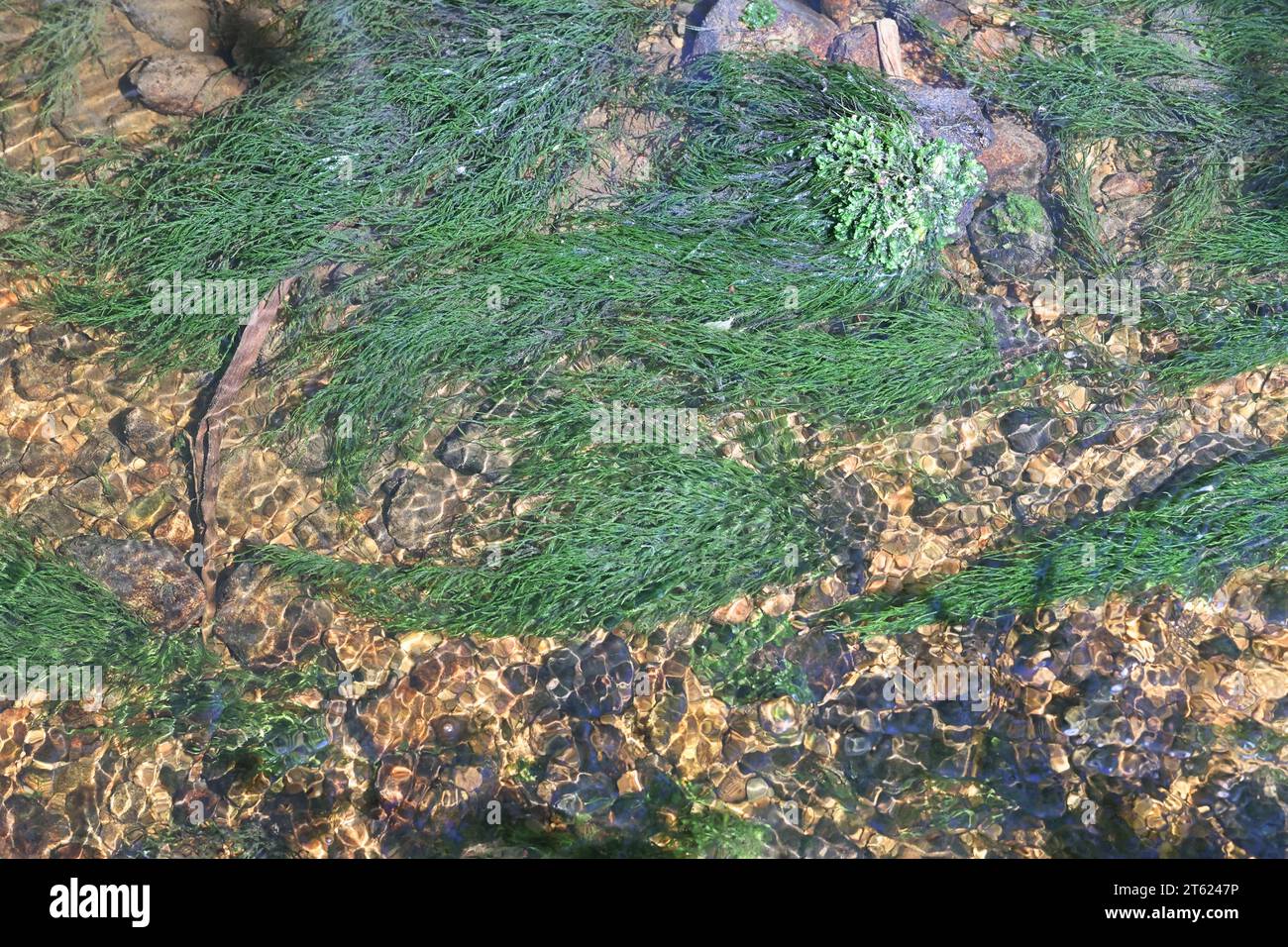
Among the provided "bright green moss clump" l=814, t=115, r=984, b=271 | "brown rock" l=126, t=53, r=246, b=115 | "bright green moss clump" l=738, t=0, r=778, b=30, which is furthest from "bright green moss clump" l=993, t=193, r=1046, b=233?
"brown rock" l=126, t=53, r=246, b=115

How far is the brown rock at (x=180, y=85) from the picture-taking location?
17.0 feet

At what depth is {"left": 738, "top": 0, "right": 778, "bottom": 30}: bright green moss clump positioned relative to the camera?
5.30 meters

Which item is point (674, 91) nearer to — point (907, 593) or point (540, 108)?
point (540, 108)

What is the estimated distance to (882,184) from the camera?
500cm

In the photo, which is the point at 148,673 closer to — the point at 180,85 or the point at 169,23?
the point at 180,85

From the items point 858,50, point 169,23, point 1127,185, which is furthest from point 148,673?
point 1127,185

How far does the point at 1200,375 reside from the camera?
516cm

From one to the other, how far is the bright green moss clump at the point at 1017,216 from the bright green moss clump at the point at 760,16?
5.83ft

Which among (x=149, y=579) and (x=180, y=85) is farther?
(x=180, y=85)

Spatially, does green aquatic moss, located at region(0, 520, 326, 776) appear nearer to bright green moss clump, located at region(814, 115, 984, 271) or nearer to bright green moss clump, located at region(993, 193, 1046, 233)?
bright green moss clump, located at region(814, 115, 984, 271)

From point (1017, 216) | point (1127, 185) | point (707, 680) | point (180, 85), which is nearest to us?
point (707, 680)

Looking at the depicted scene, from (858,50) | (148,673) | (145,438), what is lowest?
(148,673)

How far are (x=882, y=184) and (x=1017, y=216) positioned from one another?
97 cm
